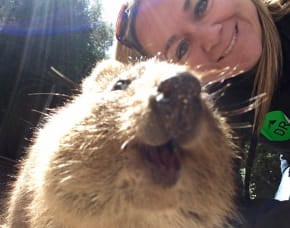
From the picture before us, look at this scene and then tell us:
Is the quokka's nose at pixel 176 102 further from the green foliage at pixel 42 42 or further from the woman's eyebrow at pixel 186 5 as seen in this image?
the green foliage at pixel 42 42

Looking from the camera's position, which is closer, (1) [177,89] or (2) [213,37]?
(1) [177,89]

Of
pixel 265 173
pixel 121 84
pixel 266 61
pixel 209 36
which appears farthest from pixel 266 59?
pixel 265 173

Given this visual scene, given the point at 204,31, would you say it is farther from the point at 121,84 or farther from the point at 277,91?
the point at 121,84

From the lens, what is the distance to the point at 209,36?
8.29ft

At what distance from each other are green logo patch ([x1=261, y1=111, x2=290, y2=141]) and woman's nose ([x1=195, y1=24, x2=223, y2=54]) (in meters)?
0.52

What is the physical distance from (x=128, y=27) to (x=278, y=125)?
0.94 meters

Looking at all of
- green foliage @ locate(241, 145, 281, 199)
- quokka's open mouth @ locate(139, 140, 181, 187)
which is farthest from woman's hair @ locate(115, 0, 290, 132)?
green foliage @ locate(241, 145, 281, 199)

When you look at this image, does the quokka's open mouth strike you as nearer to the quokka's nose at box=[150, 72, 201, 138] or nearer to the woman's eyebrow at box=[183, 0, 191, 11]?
the quokka's nose at box=[150, 72, 201, 138]

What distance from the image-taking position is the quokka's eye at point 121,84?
1.84 meters

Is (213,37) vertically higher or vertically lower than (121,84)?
higher

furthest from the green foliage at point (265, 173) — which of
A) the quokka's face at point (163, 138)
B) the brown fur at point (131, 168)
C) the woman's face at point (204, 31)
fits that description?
the quokka's face at point (163, 138)

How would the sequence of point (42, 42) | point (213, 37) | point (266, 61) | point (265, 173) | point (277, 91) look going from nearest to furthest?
point (213, 37)
point (266, 61)
point (277, 91)
point (265, 173)
point (42, 42)

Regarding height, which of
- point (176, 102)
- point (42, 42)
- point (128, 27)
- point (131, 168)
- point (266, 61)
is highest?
point (42, 42)

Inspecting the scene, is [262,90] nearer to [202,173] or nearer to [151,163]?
[202,173]
